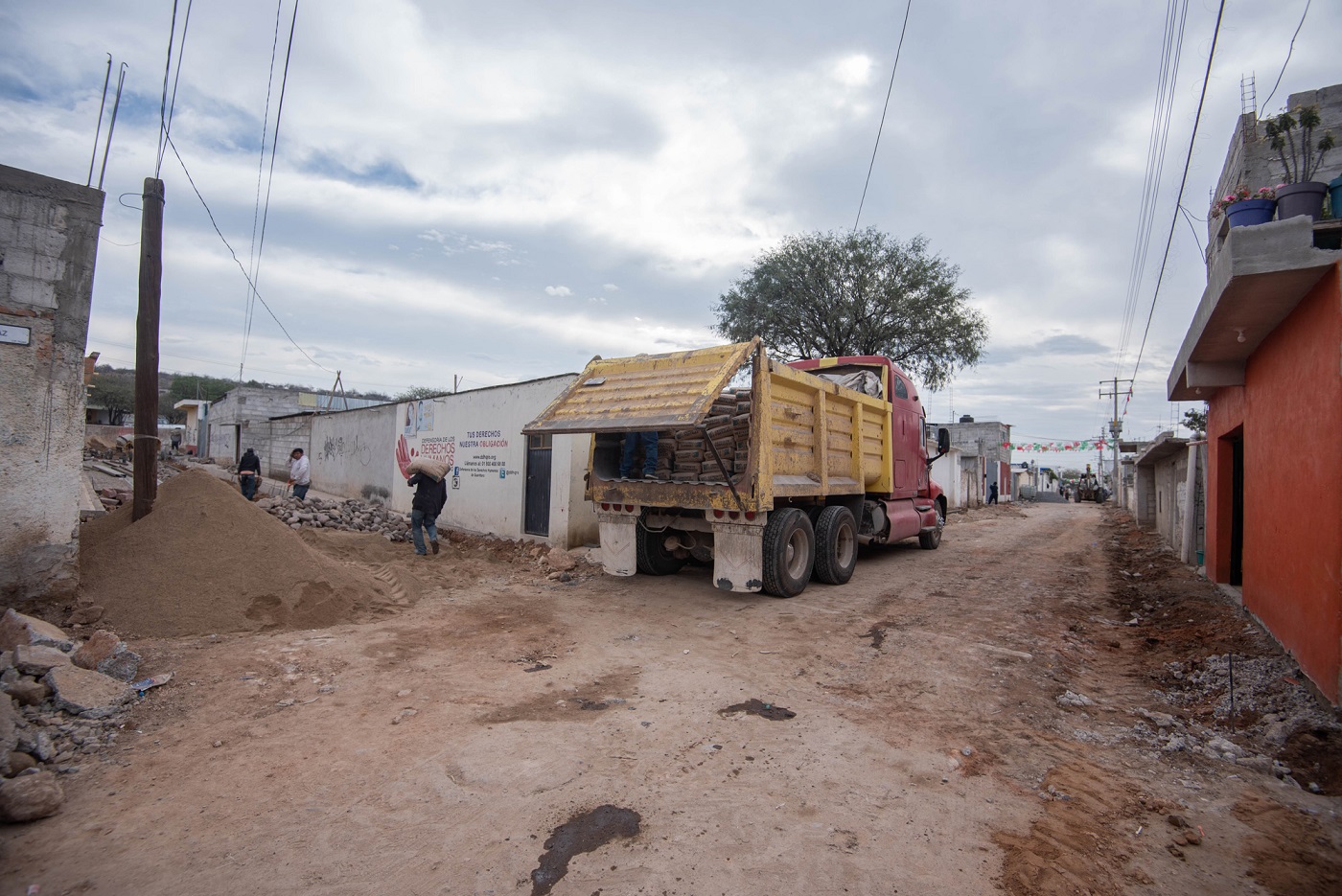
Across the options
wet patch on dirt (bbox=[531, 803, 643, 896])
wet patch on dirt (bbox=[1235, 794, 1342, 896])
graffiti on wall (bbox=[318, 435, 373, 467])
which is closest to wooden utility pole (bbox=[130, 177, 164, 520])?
wet patch on dirt (bbox=[531, 803, 643, 896])

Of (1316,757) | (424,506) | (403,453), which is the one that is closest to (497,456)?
(424,506)

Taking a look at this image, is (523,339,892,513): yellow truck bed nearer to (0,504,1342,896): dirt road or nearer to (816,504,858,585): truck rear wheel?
(816,504,858,585): truck rear wheel

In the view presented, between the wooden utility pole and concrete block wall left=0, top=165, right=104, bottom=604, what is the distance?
1069 millimetres

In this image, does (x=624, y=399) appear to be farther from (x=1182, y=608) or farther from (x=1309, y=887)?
(x=1182, y=608)

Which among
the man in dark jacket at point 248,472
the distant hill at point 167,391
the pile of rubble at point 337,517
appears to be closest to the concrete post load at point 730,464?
the pile of rubble at point 337,517

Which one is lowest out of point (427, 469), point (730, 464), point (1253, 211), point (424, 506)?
point (424, 506)

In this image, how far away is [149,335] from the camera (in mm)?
6539

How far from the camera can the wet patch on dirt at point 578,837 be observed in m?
2.40

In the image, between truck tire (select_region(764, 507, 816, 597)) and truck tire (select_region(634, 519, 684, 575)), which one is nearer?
truck tire (select_region(764, 507, 816, 597))

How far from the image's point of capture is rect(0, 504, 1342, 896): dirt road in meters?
2.48

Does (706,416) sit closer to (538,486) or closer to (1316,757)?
(1316,757)

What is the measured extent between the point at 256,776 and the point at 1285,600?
6.78 metres

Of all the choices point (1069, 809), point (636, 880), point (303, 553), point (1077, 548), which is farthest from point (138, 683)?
point (1077, 548)

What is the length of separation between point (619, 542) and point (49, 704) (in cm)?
499
